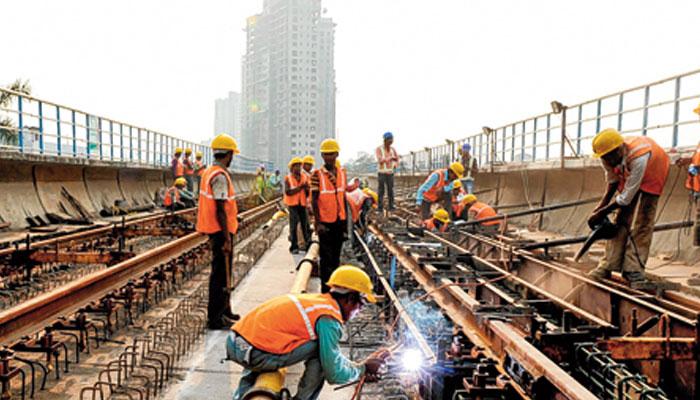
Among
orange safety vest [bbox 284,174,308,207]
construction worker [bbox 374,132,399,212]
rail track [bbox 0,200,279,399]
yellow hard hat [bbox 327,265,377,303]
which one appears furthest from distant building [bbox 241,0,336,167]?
yellow hard hat [bbox 327,265,377,303]

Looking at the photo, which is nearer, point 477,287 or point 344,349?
point 344,349

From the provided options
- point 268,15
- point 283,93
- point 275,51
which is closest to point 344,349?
point 283,93

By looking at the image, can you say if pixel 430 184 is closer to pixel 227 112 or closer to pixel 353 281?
pixel 353 281

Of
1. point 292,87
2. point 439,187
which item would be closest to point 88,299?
point 439,187

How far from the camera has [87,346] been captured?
519cm

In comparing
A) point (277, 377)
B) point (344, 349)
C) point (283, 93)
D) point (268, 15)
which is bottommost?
point (344, 349)

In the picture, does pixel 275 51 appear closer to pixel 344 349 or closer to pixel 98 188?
pixel 98 188

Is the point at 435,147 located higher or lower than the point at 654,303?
higher

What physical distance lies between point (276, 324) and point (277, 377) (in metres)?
0.33

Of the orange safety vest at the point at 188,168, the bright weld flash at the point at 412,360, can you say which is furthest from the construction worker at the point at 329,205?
the orange safety vest at the point at 188,168

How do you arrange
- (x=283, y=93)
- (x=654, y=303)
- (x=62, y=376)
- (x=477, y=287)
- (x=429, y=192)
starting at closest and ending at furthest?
(x=62, y=376) → (x=654, y=303) → (x=477, y=287) → (x=429, y=192) → (x=283, y=93)

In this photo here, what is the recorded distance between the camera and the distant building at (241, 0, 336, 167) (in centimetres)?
10056

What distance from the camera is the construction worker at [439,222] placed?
10.8 metres

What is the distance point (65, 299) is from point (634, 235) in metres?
5.77
